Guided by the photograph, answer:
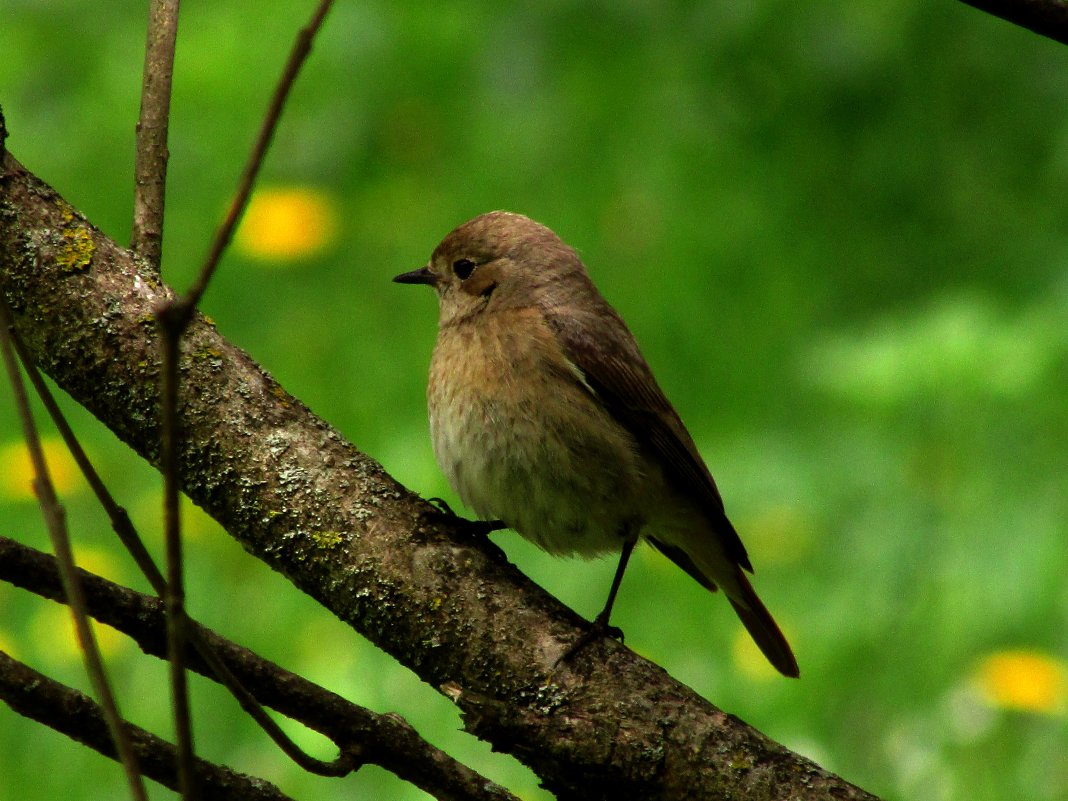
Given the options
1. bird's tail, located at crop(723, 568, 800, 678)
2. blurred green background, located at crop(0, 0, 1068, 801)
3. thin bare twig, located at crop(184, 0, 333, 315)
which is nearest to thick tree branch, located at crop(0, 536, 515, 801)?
thin bare twig, located at crop(184, 0, 333, 315)

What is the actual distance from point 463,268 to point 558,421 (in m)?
0.93

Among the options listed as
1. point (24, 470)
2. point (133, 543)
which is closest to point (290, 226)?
point (24, 470)

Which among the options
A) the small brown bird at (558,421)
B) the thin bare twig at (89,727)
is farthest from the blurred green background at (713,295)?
the thin bare twig at (89,727)

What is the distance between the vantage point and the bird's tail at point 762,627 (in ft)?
15.0

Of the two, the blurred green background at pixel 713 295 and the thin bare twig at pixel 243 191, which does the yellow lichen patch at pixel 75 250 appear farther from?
the blurred green background at pixel 713 295

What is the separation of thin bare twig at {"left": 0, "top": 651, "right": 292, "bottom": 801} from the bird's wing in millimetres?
2274

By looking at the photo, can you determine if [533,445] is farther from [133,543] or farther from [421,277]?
[133,543]

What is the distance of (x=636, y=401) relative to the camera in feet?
14.7

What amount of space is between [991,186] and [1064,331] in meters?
1.21

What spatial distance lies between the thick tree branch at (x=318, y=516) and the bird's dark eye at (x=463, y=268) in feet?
5.96

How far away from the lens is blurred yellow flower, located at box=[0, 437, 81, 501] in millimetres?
6031

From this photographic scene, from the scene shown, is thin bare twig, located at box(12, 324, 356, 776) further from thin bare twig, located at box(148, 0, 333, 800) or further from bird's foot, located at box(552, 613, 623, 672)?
bird's foot, located at box(552, 613, 623, 672)

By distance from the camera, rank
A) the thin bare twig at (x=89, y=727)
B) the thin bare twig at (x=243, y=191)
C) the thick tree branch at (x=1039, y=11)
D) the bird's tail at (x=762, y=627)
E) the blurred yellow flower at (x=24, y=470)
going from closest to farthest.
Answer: the thin bare twig at (x=243, y=191), the thin bare twig at (x=89, y=727), the thick tree branch at (x=1039, y=11), the bird's tail at (x=762, y=627), the blurred yellow flower at (x=24, y=470)

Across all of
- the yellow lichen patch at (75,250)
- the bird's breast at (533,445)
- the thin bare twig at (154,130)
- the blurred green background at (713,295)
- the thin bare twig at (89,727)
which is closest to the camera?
the thin bare twig at (89,727)
